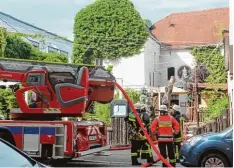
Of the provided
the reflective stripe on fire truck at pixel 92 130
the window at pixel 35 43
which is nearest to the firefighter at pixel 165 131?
the reflective stripe on fire truck at pixel 92 130

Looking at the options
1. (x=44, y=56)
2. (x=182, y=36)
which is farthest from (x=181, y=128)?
(x=182, y=36)

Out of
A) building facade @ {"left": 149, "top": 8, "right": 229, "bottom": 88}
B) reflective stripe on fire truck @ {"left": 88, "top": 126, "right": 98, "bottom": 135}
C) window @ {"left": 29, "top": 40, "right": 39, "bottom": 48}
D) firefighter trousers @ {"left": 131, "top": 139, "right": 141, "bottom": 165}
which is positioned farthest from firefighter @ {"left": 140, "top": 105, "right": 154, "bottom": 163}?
building facade @ {"left": 149, "top": 8, "right": 229, "bottom": 88}

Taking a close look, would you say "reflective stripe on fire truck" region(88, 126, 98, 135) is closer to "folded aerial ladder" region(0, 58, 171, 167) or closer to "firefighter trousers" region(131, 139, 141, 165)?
"folded aerial ladder" region(0, 58, 171, 167)

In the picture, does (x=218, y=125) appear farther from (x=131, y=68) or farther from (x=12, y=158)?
(x=131, y=68)

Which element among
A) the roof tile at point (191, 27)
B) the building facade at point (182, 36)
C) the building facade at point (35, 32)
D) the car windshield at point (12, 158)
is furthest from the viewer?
the roof tile at point (191, 27)

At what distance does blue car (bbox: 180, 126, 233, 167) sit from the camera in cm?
1063

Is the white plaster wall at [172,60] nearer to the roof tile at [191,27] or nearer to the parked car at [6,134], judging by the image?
the roof tile at [191,27]

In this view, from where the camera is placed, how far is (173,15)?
55.9m

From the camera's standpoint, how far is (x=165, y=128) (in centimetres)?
1173

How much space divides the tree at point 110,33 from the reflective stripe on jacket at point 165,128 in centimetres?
3070

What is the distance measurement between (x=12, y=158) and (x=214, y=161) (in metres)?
5.90

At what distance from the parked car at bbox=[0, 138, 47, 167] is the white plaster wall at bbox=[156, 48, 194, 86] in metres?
42.3

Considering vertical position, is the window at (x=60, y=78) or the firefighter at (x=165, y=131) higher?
the window at (x=60, y=78)

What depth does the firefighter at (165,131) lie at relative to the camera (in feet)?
38.4
